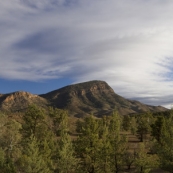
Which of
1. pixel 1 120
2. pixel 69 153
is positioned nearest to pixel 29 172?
pixel 69 153

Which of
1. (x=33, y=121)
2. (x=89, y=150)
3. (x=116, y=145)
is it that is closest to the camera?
(x=89, y=150)

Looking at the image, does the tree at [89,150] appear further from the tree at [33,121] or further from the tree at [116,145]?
the tree at [33,121]

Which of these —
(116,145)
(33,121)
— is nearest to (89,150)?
(116,145)

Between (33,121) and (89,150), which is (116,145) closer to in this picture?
(89,150)

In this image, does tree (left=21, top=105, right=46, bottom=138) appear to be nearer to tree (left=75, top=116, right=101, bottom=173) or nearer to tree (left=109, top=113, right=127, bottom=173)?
tree (left=75, top=116, right=101, bottom=173)

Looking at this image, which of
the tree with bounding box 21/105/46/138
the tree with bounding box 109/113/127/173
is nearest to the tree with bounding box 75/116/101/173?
the tree with bounding box 109/113/127/173

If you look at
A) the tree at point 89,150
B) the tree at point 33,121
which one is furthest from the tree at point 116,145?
the tree at point 33,121

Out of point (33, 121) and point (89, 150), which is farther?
point (33, 121)

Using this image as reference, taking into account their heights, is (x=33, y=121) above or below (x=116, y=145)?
above

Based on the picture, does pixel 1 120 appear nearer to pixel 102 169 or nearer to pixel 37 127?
pixel 37 127

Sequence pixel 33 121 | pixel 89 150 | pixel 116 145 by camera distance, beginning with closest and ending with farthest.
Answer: pixel 89 150, pixel 116 145, pixel 33 121

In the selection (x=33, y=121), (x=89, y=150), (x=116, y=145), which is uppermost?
(x=33, y=121)

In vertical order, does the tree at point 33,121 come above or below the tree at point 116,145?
above

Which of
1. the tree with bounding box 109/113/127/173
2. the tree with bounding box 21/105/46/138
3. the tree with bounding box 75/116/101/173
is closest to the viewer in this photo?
the tree with bounding box 75/116/101/173
